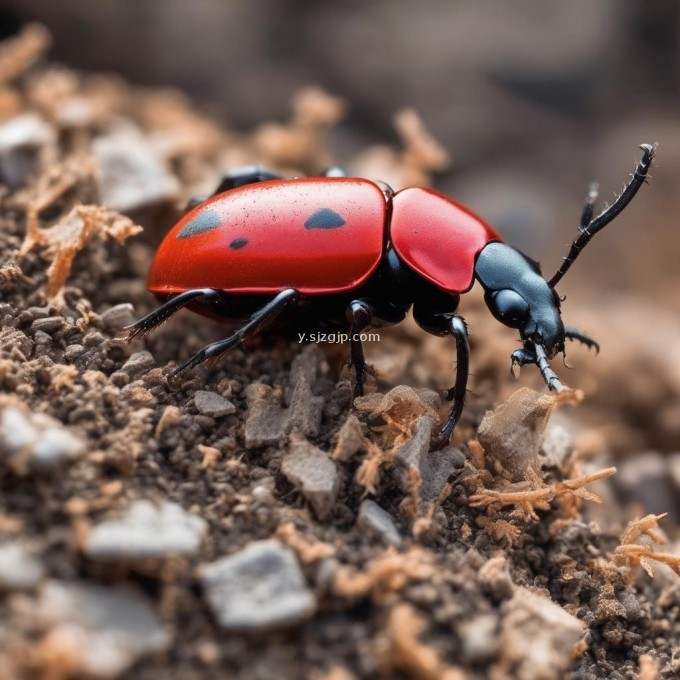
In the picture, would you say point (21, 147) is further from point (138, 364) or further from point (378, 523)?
point (378, 523)

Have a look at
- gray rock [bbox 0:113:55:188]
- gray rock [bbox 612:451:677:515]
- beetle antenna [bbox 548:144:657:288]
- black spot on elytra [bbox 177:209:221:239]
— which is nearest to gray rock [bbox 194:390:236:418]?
black spot on elytra [bbox 177:209:221:239]

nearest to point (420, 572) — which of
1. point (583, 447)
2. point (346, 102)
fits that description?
point (583, 447)

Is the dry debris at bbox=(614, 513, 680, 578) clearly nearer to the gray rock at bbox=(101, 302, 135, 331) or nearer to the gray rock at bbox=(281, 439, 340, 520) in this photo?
the gray rock at bbox=(281, 439, 340, 520)

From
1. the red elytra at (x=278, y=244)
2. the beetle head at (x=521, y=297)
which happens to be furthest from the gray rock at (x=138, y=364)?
the beetle head at (x=521, y=297)

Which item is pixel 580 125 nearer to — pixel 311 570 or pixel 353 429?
pixel 353 429

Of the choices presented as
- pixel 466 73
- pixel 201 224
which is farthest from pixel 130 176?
pixel 466 73

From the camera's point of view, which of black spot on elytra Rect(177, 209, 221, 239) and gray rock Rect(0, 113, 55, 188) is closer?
black spot on elytra Rect(177, 209, 221, 239)
